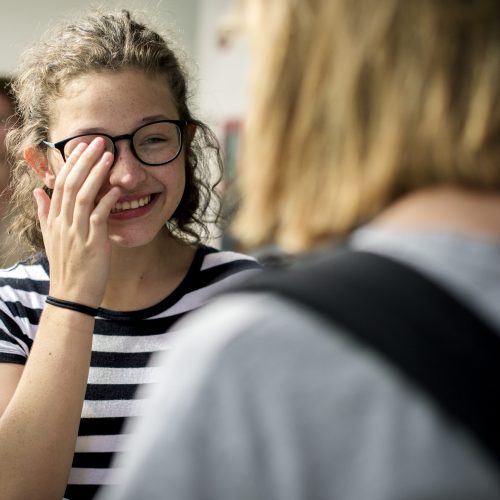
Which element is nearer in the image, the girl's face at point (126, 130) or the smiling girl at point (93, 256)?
the smiling girl at point (93, 256)

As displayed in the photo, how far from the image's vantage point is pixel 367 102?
535 millimetres

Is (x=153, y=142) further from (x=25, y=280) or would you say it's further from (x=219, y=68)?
(x=219, y=68)

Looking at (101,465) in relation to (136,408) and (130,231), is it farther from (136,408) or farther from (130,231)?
(130,231)

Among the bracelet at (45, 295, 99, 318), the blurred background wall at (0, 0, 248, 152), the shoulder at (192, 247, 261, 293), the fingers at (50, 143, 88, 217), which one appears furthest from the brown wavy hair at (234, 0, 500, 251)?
the blurred background wall at (0, 0, 248, 152)

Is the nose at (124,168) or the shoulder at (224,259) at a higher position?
the nose at (124,168)

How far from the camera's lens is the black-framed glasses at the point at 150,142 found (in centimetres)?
138

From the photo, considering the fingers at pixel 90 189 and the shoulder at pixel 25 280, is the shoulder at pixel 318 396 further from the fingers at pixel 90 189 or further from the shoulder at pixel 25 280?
the shoulder at pixel 25 280

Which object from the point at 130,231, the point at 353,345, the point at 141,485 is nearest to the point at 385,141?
the point at 353,345

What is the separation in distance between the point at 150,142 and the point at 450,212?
982mm

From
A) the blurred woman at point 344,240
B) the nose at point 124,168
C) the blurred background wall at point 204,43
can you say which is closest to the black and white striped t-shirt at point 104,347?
the nose at point 124,168

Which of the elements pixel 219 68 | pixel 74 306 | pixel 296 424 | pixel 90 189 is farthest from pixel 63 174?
pixel 219 68

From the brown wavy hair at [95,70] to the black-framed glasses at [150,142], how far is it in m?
0.10

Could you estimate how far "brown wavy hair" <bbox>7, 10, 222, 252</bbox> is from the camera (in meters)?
1.44

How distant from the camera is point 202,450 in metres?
0.46
